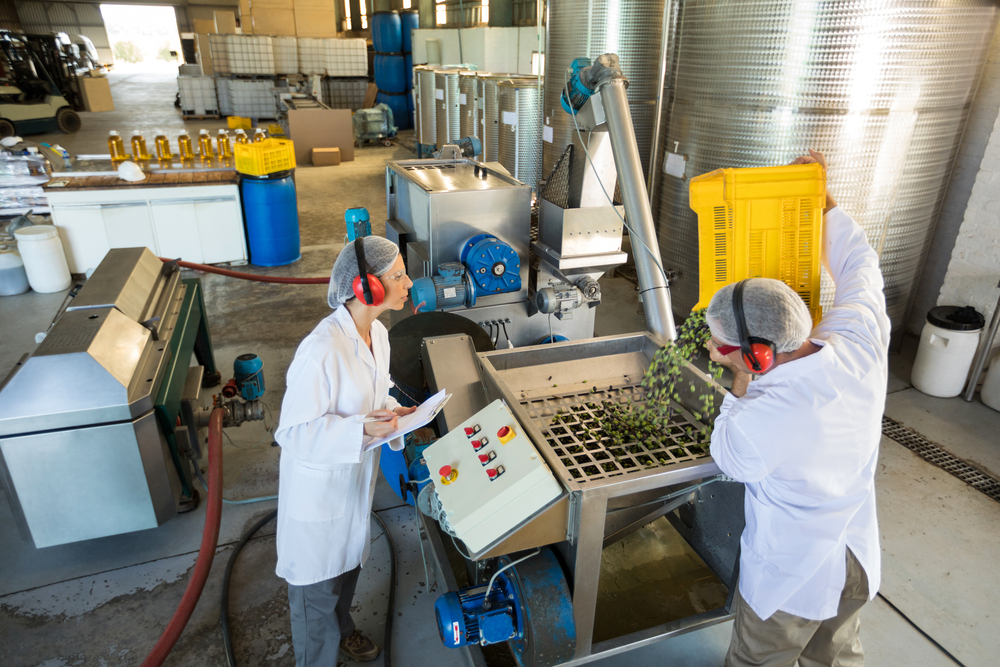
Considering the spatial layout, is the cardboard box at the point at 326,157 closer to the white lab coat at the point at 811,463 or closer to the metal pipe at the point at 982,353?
the metal pipe at the point at 982,353

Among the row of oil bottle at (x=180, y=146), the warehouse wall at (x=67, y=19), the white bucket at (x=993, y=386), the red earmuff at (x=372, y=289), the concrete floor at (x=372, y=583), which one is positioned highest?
the warehouse wall at (x=67, y=19)

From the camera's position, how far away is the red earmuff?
1.67 m

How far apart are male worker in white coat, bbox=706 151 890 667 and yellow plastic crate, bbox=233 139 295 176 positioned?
469 cm

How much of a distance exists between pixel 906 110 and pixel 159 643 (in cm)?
434

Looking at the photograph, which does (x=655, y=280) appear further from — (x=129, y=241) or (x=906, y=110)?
(x=129, y=241)

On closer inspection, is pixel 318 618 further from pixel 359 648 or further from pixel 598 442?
pixel 598 442

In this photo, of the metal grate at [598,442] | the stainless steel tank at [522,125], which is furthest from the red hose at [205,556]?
the stainless steel tank at [522,125]

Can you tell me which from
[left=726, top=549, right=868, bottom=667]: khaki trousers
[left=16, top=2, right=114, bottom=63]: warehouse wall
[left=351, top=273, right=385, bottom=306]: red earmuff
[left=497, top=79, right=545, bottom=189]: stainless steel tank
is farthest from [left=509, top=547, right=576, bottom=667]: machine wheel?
[left=16, top=2, right=114, bottom=63]: warehouse wall

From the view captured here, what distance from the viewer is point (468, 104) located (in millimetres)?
7254

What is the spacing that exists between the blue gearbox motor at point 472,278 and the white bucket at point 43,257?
3788mm

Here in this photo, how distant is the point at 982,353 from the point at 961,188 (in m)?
1.18

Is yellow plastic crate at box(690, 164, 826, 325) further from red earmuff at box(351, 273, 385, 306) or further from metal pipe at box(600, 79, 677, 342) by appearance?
red earmuff at box(351, 273, 385, 306)

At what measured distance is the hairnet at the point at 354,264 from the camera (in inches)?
66.1

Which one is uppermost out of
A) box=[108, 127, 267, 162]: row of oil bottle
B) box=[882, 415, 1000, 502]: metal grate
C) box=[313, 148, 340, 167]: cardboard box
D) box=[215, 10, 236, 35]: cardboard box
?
box=[215, 10, 236, 35]: cardboard box
